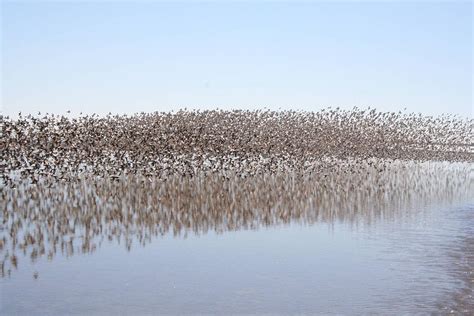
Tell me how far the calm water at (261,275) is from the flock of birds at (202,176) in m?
1.69

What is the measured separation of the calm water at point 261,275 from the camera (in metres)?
12.0

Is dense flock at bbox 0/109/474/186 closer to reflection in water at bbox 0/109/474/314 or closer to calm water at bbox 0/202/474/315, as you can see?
reflection in water at bbox 0/109/474/314

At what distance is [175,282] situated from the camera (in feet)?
45.5

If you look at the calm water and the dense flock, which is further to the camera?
the dense flock

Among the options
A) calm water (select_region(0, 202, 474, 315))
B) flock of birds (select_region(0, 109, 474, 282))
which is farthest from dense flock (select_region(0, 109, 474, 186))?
calm water (select_region(0, 202, 474, 315))

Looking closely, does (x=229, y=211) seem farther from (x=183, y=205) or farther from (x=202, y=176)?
(x=202, y=176)

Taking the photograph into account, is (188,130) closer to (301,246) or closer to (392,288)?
(301,246)

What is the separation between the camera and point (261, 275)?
1448 centimetres

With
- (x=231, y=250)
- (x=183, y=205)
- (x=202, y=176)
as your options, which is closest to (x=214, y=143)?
(x=202, y=176)

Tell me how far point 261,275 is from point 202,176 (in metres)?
23.2

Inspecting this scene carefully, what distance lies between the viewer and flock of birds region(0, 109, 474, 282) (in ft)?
71.7

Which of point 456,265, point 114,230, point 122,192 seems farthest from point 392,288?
point 122,192

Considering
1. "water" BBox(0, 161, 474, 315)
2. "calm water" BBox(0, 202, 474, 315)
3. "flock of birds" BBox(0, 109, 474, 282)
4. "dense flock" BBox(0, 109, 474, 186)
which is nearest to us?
"calm water" BBox(0, 202, 474, 315)

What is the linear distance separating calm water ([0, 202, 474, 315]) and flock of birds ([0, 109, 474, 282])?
1.69m
